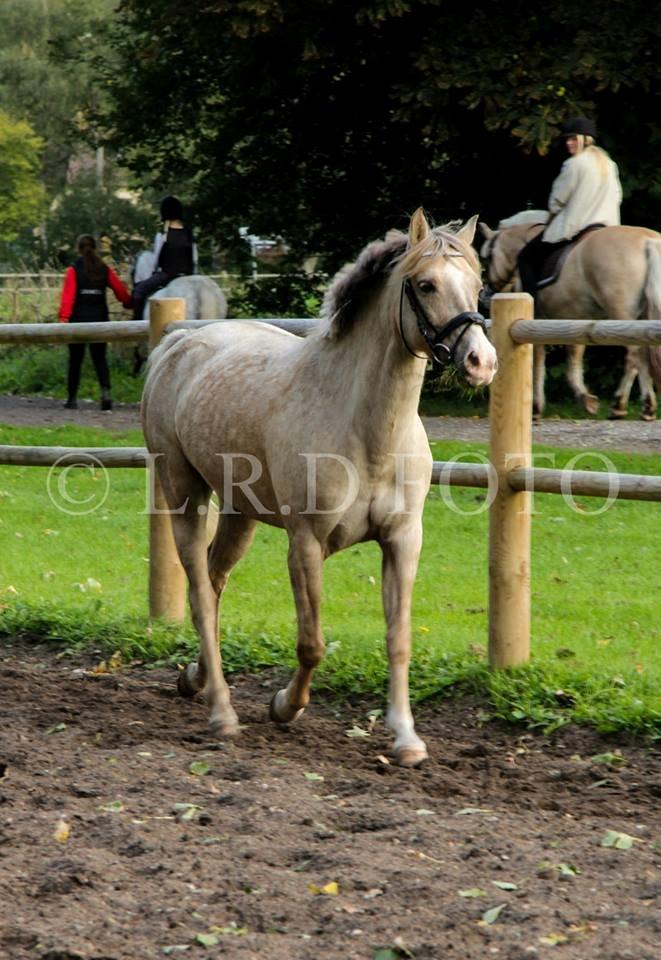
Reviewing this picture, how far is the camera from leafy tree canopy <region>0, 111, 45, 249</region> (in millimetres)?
54094

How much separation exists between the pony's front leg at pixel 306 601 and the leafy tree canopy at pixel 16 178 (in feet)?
166

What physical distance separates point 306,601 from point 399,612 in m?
0.35

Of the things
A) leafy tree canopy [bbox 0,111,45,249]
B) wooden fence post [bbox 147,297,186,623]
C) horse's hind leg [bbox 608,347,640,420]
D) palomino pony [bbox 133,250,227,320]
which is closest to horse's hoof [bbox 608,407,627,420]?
horse's hind leg [bbox 608,347,640,420]

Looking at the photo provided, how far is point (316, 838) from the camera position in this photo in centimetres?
441

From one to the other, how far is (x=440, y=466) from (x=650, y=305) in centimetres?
769

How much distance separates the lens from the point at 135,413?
16.8 meters

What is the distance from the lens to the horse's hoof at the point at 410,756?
527 centimetres

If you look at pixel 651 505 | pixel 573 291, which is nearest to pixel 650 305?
pixel 573 291

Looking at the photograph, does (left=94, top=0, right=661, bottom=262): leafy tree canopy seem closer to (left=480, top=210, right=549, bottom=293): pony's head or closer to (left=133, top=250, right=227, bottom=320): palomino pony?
(left=480, top=210, right=549, bottom=293): pony's head

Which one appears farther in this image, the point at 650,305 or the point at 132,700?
the point at 650,305

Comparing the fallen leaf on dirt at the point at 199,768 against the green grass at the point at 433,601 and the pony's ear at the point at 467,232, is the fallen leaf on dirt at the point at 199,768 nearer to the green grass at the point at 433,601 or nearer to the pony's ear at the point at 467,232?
the green grass at the point at 433,601

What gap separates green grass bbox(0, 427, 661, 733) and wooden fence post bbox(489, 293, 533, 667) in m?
0.18

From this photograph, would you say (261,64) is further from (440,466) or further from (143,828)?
(143,828)

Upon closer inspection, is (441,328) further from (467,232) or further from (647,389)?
(647,389)
